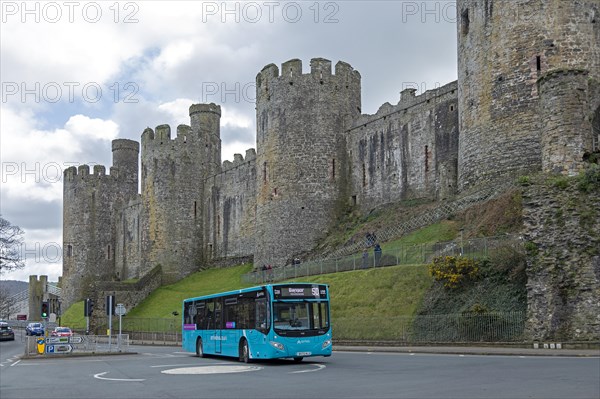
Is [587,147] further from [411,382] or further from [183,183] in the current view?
[183,183]

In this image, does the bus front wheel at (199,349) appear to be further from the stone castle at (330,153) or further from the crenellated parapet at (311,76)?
the crenellated parapet at (311,76)

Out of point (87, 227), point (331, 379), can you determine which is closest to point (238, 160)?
point (87, 227)

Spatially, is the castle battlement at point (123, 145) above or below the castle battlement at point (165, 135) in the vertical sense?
above

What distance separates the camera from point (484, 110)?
1433 inches

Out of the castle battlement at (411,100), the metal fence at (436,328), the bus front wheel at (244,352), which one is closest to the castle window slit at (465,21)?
the castle battlement at (411,100)

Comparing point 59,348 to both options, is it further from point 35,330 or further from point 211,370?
point 35,330

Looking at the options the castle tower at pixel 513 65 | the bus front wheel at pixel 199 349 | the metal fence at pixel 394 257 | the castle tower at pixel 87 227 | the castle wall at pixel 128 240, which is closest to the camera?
the bus front wheel at pixel 199 349

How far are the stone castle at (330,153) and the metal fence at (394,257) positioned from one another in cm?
337

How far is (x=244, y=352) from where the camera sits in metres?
→ 24.1

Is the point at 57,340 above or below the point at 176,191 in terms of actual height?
below

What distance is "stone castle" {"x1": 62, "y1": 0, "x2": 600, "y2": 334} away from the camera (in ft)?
113

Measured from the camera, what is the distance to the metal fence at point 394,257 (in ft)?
94.3

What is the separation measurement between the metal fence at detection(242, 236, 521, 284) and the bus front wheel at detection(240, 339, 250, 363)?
9742 mm

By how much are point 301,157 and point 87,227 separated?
1328 inches
